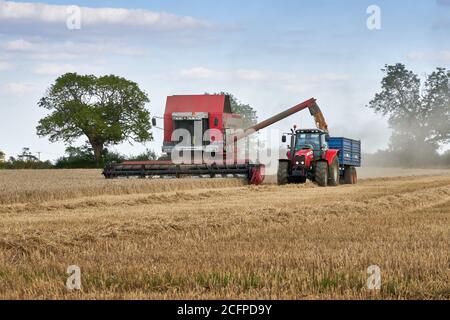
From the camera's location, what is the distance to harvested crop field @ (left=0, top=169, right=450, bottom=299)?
23.8 ft

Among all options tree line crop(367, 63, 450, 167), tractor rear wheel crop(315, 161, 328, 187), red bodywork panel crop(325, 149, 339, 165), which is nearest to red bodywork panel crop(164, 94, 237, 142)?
red bodywork panel crop(325, 149, 339, 165)

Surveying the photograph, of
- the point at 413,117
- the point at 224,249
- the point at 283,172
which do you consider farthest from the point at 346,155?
the point at 413,117

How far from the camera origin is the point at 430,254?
8.99m

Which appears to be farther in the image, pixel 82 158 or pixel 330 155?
pixel 82 158

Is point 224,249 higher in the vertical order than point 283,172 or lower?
lower

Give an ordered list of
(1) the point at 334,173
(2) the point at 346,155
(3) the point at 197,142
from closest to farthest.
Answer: (1) the point at 334,173
(3) the point at 197,142
(2) the point at 346,155

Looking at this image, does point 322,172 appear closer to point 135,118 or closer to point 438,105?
point 135,118

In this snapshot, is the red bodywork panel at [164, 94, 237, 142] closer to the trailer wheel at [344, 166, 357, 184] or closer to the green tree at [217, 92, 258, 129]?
the trailer wheel at [344, 166, 357, 184]

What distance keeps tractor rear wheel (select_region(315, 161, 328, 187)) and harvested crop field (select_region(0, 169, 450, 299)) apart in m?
8.86

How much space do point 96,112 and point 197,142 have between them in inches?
1038

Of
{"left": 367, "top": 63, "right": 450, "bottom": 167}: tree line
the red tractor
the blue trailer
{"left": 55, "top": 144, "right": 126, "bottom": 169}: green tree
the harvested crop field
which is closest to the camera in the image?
the harvested crop field

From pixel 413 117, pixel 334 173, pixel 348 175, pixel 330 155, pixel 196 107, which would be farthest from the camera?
pixel 413 117

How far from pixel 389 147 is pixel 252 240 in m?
56.6

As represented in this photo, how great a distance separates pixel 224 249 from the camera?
Result: 32.4 feet
